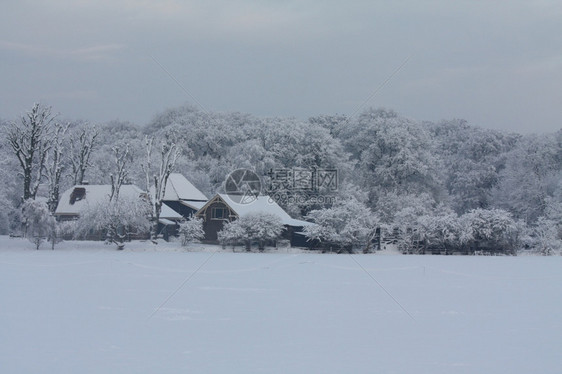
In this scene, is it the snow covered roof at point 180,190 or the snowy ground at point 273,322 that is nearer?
the snowy ground at point 273,322

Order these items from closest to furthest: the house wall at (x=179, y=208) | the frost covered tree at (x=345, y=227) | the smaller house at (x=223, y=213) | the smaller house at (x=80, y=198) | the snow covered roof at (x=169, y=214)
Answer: the frost covered tree at (x=345, y=227) < the smaller house at (x=223, y=213) < the smaller house at (x=80, y=198) < the snow covered roof at (x=169, y=214) < the house wall at (x=179, y=208)

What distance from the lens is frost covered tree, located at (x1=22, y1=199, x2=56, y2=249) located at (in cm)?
4425

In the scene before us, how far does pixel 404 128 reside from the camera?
6106 cm

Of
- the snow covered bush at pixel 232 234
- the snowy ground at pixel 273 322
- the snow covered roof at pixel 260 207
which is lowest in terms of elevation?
the snowy ground at pixel 273 322

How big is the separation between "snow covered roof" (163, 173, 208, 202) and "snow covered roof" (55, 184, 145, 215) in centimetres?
432

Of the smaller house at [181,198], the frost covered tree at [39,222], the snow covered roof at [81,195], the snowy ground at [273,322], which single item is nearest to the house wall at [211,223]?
the smaller house at [181,198]

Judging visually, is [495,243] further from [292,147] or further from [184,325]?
[184,325]

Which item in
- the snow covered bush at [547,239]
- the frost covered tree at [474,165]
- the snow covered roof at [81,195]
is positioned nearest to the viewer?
the snow covered bush at [547,239]

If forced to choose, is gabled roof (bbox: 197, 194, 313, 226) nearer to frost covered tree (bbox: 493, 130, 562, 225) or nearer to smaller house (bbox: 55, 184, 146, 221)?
smaller house (bbox: 55, 184, 146, 221)

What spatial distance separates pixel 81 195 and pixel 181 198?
8013mm

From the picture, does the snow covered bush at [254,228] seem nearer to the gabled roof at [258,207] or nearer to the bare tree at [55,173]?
the gabled roof at [258,207]

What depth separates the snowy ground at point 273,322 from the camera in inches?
472

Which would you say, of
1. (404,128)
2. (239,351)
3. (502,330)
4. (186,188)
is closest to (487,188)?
(404,128)

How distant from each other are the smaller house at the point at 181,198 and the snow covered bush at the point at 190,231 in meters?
7.76
